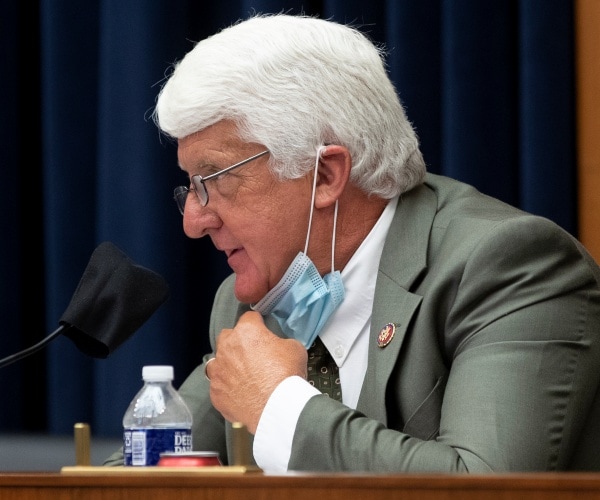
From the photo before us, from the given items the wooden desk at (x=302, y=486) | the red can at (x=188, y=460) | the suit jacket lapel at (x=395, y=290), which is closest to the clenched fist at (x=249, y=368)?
the suit jacket lapel at (x=395, y=290)

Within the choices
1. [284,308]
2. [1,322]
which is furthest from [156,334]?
[284,308]

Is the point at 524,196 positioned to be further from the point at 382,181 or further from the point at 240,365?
the point at 240,365

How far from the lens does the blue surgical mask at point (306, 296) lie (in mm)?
1713

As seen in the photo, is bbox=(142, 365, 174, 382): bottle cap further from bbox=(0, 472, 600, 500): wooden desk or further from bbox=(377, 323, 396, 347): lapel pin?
bbox=(0, 472, 600, 500): wooden desk

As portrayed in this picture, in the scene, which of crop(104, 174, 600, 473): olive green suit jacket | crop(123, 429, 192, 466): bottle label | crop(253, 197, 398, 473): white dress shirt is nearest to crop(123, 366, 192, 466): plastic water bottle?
crop(123, 429, 192, 466): bottle label

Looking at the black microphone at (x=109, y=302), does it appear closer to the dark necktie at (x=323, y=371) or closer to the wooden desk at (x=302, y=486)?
the dark necktie at (x=323, y=371)

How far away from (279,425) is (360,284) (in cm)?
36

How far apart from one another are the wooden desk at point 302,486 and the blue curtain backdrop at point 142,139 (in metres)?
1.42

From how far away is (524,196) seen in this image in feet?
7.28

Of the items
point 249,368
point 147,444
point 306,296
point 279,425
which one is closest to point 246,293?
point 306,296

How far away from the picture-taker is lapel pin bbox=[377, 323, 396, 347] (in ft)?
5.15

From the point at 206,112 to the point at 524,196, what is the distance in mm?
791

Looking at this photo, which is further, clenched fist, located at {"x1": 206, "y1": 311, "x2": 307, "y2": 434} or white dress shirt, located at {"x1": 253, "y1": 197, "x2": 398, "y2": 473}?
white dress shirt, located at {"x1": 253, "y1": 197, "x2": 398, "y2": 473}

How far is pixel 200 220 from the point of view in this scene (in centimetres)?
173
